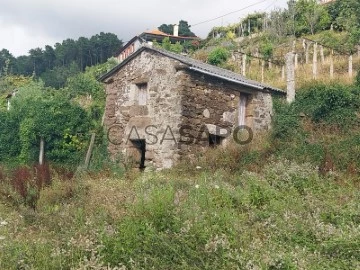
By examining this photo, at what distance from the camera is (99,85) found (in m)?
24.5

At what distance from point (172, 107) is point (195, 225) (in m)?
7.22

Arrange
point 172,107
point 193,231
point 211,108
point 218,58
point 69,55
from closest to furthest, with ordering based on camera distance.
Result: point 193,231 < point 172,107 < point 211,108 < point 218,58 < point 69,55

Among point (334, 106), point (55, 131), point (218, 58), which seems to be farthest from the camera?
point (218, 58)

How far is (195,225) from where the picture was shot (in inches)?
179

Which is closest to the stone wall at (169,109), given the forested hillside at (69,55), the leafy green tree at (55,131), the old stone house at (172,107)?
the old stone house at (172,107)

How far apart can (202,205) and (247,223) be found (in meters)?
0.69

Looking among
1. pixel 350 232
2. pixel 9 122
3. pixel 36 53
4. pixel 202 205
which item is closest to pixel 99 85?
pixel 9 122

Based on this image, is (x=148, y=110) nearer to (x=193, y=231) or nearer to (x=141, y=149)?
(x=141, y=149)

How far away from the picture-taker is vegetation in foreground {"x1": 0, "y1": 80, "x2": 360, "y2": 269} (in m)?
4.17

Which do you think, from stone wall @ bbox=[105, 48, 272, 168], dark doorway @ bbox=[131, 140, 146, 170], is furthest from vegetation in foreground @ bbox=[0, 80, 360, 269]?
dark doorway @ bbox=[131, 140, 146, 170]

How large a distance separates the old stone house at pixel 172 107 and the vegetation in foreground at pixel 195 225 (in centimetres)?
324

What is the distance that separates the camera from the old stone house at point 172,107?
11.4 m

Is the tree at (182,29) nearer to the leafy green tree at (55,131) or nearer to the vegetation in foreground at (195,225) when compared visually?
the leafy green tree at (55,131)

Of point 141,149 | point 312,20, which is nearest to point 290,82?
point 141,149
